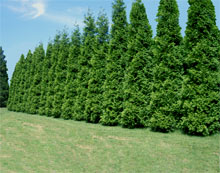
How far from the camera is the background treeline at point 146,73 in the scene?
1245 centimetres

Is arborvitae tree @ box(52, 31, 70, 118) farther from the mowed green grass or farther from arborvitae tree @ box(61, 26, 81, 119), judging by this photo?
the mowed green grass

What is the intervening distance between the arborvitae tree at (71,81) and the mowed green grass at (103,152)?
9.88m

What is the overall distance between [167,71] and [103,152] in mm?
6505

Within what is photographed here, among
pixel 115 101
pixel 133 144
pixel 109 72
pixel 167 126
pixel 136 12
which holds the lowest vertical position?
pixel 133 144

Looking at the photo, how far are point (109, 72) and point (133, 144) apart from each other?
7941mm

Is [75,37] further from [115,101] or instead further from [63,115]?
[115,101]

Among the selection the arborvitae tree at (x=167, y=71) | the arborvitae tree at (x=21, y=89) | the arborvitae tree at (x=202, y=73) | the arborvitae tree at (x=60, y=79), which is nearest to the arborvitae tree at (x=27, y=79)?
the arborvitae tree at (x=21, y=89)

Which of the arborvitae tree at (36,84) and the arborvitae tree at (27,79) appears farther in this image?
the arborvitae tree at (27,79)

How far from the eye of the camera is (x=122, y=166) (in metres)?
8.88

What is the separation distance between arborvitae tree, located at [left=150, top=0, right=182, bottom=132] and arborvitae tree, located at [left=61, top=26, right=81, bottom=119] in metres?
10.7

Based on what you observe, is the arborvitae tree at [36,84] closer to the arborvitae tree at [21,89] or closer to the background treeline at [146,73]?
the arborvitae tree at [21,89]

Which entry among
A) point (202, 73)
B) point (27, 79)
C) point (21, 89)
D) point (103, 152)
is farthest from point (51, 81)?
point (202, 73)

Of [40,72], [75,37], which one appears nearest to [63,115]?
[75,37]

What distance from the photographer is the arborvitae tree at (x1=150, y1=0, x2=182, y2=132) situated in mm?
13469
